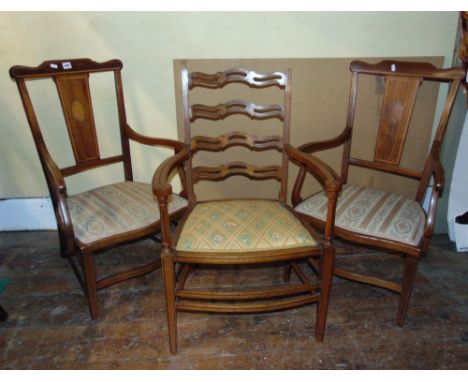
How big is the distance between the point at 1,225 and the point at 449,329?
252cm

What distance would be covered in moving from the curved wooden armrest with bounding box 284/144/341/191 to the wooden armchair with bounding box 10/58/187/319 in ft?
1.63

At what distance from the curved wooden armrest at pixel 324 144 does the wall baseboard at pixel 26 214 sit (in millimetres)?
1609

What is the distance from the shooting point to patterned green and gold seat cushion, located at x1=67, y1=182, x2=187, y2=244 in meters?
1.60

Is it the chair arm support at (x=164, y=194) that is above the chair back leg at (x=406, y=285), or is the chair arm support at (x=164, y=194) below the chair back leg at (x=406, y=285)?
above

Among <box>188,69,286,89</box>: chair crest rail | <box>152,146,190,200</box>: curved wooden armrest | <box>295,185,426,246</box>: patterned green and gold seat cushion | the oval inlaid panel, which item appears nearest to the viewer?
<box>152,146,190,200</box>: curved wooden armrest

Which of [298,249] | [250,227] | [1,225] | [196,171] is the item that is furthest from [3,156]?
[298,249]

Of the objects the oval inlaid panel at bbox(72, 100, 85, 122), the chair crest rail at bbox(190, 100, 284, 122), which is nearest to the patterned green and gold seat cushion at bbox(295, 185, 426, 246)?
the chair crest rail at bbox(190, 100, 284, 122)

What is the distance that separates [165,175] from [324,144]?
0.79 m

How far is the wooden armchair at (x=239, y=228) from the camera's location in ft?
4.73

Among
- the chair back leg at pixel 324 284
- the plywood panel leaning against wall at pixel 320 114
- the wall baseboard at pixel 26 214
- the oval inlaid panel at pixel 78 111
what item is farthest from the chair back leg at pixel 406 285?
the wall baseboard at pixel 26 214

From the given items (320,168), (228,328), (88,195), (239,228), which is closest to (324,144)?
(320,168)

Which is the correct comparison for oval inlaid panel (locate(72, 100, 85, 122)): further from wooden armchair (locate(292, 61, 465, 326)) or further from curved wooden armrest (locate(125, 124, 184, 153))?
wooden armchair (locate(292, 61, 465, 326))

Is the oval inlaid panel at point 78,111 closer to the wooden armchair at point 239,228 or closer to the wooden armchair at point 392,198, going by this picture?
the wooden armchair at point 239,228

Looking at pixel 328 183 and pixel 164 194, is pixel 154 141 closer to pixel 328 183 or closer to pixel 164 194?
pixel 164 194
